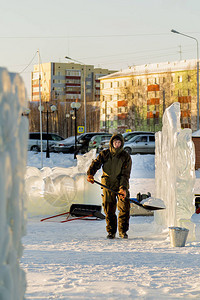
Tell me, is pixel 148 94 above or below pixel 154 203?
above

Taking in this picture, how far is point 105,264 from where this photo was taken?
18.1 ft

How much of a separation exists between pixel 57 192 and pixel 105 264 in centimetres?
436

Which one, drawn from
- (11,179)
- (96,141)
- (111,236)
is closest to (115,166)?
(111,236)

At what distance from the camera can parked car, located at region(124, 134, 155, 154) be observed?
2981 centimetres

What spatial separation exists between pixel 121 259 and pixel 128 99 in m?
72.4

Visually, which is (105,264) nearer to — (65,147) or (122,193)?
(122,193)

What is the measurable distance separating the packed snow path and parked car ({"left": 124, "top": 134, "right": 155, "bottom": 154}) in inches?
853

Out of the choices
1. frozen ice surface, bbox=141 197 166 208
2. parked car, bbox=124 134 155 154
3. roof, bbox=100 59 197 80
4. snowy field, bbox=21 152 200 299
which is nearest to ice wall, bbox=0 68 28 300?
snowy field, bbox=21 152 200 299

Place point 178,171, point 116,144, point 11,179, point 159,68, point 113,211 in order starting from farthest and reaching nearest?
point 159,68 → point 113,211 → point 116,144 → point 178,171 → point 11,179

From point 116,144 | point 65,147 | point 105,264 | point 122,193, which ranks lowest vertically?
point 105,264

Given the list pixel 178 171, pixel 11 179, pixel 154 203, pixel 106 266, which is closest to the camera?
pixel 11 179

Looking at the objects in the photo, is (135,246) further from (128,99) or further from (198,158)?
(128,99)

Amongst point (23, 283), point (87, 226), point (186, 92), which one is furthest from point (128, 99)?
point (23, 283)

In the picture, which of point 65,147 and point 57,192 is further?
point 65,147
